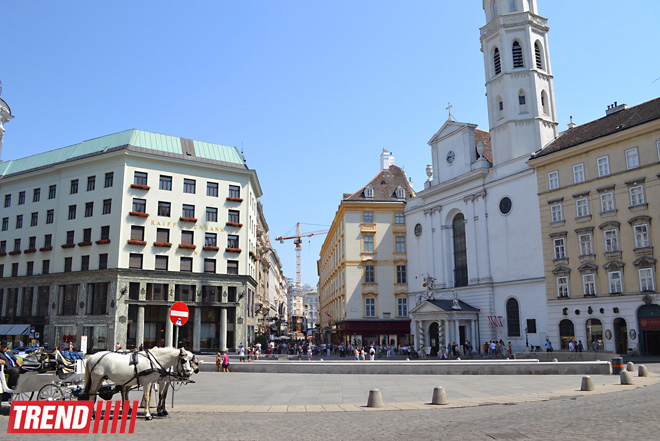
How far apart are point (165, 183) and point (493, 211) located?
32752 mm

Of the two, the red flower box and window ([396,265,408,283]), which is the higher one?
the red flower box

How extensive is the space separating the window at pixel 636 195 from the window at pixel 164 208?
3999 centimetres

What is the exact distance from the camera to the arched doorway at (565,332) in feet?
139

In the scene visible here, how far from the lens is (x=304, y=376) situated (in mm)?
27203

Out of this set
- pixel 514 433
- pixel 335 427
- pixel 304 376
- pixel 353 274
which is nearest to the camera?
pixel 514 433

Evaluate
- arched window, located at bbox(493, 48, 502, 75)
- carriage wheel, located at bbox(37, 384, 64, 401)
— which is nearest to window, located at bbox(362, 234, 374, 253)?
arched window, located at bbox(493, 48, 502, 75)

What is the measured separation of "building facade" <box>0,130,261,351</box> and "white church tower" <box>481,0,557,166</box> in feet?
89.1

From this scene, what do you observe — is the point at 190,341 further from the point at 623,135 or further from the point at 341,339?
the point at 623,135

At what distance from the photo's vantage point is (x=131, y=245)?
47469mm

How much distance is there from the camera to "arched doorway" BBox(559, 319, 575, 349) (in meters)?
42.3

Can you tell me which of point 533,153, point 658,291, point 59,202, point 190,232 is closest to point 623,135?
point 533,153

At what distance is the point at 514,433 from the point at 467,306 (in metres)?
42.5

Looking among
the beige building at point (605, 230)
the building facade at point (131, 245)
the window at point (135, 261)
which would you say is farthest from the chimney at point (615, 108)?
the window at point (135, 261)

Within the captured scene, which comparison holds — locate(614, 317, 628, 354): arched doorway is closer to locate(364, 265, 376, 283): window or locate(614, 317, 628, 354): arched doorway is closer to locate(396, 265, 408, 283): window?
locate(396, 265, 408, 283): window
